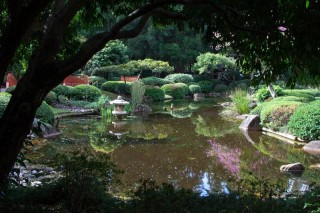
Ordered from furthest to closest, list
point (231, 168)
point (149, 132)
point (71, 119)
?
point (71, 119) → point (149, 132) → point (231, 168)

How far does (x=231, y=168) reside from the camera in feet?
28.1

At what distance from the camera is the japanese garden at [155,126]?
9.47ft

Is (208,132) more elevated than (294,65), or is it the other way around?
(294,65)

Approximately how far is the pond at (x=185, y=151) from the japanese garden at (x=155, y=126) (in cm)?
4

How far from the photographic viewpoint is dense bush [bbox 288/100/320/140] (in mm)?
10984

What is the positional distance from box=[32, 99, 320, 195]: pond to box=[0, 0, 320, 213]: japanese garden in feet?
0.13

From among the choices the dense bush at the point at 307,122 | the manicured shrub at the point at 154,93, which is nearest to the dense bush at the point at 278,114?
the dense bush at the point at 307,122

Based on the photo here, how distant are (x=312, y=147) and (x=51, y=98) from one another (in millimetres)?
11870

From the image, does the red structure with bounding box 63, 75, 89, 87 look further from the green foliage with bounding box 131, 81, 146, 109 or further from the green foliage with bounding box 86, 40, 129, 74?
the green foliage with bounding box 131, 81, 146, 109

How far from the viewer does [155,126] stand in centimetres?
1456

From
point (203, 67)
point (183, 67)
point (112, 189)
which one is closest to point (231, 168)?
point (112, 189)

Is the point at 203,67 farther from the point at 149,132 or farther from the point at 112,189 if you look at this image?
the point at 112,189

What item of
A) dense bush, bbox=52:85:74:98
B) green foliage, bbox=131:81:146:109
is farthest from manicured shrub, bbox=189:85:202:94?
dense bush, bbox=52:85:74:98

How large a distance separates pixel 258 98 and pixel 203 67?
9916 millimetres
